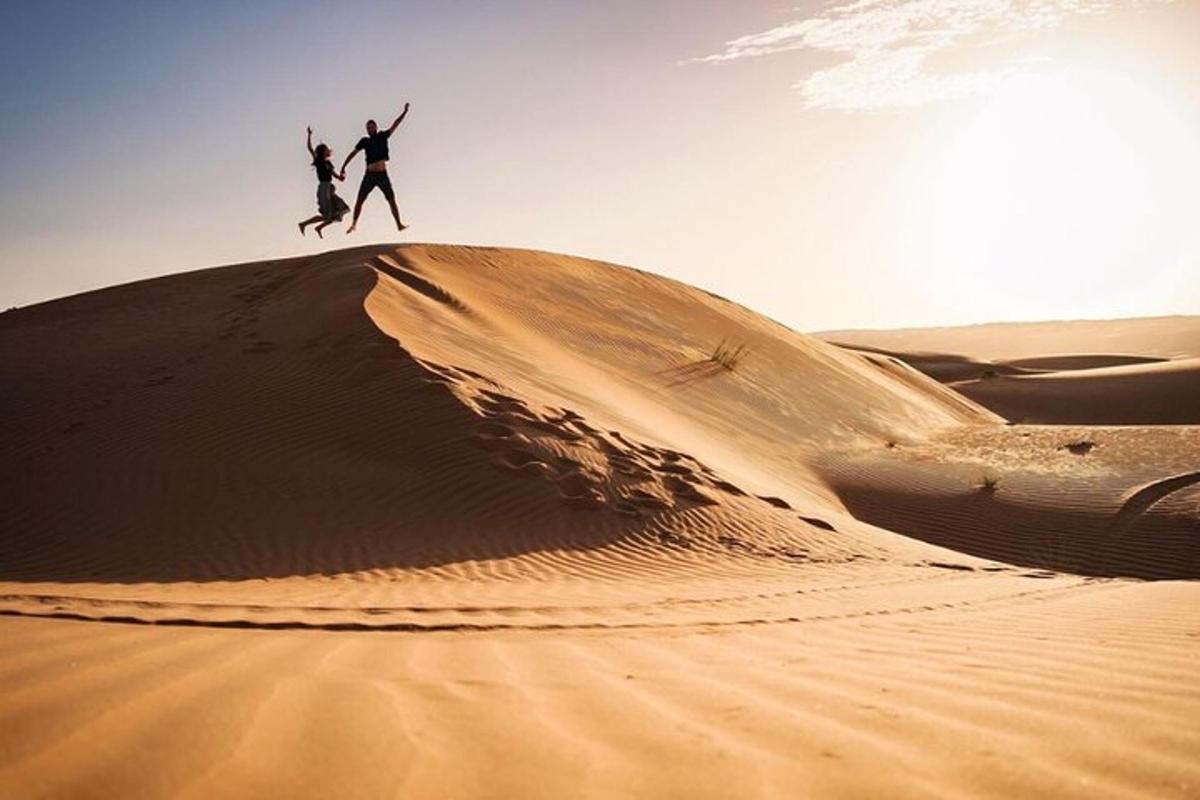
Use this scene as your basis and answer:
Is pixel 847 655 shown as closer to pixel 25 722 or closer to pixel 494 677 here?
pixel 494 677

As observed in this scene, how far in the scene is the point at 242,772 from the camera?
1906 millimetres

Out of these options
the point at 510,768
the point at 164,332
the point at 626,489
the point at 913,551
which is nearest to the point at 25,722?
the point at 510,768

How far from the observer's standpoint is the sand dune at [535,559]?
2.12 metres

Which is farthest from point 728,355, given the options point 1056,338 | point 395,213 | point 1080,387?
point 1056,338

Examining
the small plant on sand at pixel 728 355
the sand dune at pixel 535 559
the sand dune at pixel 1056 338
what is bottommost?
the sand dune at pixel 535 559

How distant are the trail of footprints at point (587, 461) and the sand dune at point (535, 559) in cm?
5

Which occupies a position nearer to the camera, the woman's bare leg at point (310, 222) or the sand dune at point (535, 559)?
the sand dune at point (535, 559)

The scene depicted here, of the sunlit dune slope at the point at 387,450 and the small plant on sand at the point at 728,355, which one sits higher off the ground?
the small plant on sand at the point at 728,355

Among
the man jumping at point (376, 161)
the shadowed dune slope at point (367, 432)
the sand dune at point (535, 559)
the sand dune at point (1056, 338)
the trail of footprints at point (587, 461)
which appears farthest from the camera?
the sand dune at point (1056, 338)

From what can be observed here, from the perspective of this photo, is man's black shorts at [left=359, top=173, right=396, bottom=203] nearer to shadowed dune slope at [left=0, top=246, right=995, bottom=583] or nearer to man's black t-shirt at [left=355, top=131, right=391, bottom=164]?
man's black t-shirt at [left=355, top=131, right=391, bottom=164]

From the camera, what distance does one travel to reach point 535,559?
7828 mm

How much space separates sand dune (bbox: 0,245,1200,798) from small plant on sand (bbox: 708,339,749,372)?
0.22 meters

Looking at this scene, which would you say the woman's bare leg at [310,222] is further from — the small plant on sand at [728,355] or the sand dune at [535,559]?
the small plant on sand at [728,355]

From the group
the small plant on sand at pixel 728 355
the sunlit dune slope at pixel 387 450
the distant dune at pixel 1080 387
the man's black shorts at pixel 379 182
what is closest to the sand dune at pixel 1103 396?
the distant dune at pixel 1080 387
